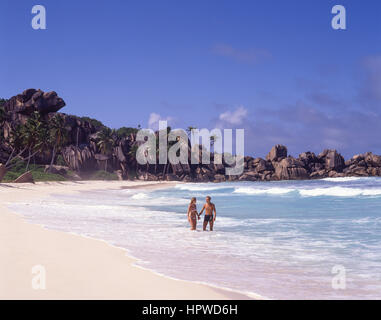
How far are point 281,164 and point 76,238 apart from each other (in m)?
95.2

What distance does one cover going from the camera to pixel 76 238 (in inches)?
395

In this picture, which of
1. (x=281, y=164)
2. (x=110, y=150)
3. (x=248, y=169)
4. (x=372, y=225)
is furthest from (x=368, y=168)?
(x=372, y=225)

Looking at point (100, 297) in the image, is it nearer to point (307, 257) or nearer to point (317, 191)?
point (307, 257)

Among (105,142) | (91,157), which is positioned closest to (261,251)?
(91,157)
